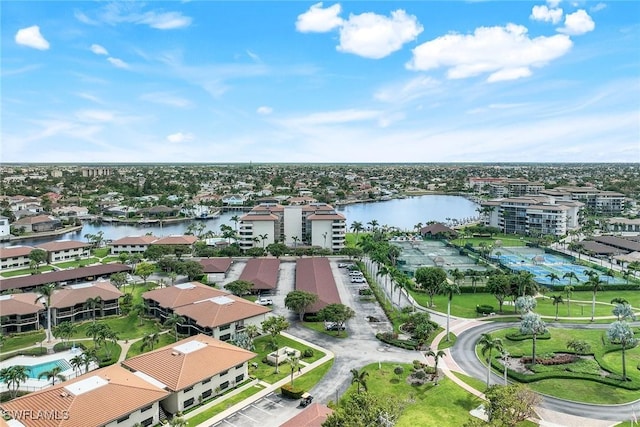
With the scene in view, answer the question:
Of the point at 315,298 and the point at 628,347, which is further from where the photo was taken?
the point at 315,298

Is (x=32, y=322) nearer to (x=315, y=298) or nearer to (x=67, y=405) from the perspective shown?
(x=67, y=405)

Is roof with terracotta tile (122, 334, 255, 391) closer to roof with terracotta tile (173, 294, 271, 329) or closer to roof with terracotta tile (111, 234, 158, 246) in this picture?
roof with terracotta tile (173, 294, 271, 329)

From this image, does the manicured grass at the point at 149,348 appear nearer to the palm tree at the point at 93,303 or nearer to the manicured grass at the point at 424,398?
the palm tree at the point at 93,303

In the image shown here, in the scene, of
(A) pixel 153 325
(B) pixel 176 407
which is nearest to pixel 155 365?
(B) pixel 176 407

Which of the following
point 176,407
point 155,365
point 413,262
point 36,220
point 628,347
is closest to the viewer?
point 176,407

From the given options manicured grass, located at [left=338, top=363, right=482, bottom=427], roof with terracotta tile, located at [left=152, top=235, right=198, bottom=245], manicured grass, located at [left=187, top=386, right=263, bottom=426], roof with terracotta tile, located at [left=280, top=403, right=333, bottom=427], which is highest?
roof with terracotta tile, located at [left=152, top=235, right=198, bottom=245]

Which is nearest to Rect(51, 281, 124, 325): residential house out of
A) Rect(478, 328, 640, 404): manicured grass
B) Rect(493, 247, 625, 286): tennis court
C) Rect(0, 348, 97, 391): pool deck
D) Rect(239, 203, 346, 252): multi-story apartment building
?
Rect(0, 348, 97, 391): pool deck

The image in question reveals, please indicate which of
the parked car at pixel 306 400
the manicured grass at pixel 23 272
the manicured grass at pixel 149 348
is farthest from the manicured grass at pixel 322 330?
the manicured grass at pixel 23 272
